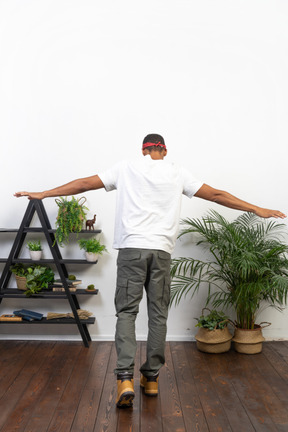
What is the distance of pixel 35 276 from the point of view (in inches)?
152

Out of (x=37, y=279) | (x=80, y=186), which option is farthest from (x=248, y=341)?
(x=80, y=186)

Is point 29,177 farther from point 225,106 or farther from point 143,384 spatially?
point 143,384

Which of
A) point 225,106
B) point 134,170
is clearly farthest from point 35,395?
point 225,106

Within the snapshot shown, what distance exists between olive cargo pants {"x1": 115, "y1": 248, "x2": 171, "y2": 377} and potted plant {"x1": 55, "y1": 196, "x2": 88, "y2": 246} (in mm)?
1092

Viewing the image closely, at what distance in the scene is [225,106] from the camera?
160 inches

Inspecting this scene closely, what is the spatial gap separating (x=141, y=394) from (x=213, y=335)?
102cm

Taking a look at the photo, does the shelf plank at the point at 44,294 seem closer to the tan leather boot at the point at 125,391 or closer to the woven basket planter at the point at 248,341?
the woven basket planter at the point at 248,341

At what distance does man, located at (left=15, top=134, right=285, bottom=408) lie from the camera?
107 inches

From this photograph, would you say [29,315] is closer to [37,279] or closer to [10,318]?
[10,318]

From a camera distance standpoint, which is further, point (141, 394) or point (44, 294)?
point (44, 294)

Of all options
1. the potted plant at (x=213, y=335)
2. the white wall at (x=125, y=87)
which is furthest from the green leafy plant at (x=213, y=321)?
the white wall at (x=125, y=87)

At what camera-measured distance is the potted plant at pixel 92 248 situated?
3.85 meters

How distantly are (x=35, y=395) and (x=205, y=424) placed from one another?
39.7 inches

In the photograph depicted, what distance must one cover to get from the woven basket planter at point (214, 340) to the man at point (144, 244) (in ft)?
3.06
